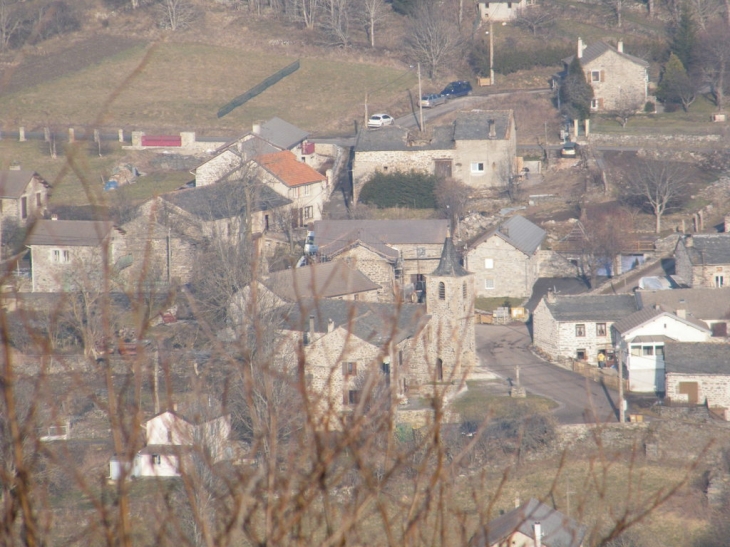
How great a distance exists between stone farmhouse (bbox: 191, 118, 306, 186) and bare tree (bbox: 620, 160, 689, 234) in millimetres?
12058

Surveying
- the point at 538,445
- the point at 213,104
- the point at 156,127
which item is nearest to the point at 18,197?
the point at 156,127

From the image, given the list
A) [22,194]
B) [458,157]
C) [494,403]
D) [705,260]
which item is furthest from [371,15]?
[494,403]

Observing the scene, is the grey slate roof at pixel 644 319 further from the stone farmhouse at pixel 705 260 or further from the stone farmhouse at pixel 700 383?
the stone farmhouse at pixel 705 260

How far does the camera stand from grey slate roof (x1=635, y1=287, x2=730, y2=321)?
26094 millimetres

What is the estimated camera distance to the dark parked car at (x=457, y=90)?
4522cm

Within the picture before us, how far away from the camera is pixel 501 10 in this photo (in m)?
50.9

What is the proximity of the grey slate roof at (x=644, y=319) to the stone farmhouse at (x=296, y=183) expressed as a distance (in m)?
12.2

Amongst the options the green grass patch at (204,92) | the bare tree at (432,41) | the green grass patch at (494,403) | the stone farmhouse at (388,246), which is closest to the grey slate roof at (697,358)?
the green grass patch at (494,403)

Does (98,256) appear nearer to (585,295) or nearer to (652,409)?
(585,295)

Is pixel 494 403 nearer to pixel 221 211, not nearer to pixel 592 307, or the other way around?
pixel 592 307

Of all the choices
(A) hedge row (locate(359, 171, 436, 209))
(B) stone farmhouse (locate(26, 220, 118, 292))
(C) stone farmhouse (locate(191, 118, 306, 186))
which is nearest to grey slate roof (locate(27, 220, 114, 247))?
(B) stone farmhouse (locate(26, 220, 118, 292))

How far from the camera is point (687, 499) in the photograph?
19453 mm

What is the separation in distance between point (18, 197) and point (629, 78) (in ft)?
77.9

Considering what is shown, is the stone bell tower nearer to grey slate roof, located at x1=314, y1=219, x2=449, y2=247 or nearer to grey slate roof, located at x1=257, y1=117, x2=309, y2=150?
grey slate roof, located at x1=314, y1=219, x2=449, y2=247
